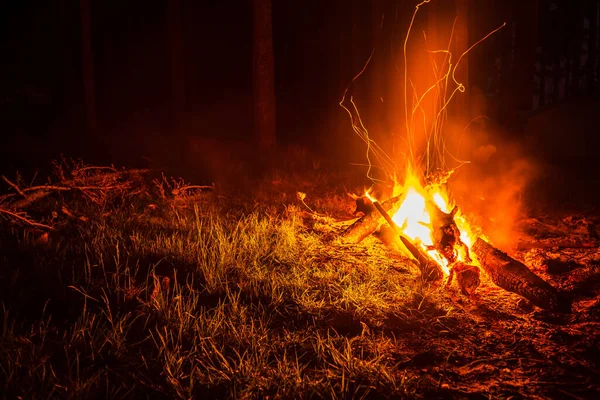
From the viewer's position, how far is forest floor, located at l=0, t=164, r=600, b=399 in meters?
2.53

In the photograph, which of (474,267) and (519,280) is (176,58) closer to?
(474,267)

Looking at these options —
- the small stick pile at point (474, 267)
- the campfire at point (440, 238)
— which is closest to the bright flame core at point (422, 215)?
the campfire at point (440, 238)

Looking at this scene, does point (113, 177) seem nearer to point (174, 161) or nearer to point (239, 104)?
point (174, 161)

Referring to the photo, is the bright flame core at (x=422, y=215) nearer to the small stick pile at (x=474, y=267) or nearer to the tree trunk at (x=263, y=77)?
the small stick pile at (x=474, y=267)

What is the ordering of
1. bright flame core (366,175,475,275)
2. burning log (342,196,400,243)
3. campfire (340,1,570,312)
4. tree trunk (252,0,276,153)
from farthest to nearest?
tree trunk (252,0,276,153) < burning log (342,196,400,243) < bright flame core (366,175,475,275) < campfire (340,1,570,312)

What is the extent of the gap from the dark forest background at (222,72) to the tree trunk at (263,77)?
752 mm

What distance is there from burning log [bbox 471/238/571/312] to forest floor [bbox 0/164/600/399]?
0.11m

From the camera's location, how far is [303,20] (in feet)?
39.0

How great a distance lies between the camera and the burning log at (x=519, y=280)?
339 centimetres

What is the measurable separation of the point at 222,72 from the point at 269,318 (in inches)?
437

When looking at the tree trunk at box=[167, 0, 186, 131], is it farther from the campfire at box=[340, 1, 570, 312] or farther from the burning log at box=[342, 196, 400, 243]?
the burning log at box=[342, 196, 400, 243]

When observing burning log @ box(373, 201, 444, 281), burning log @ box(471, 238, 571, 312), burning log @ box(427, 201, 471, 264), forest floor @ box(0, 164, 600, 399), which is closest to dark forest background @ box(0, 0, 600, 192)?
forest floor @ box(0, 164, 600, 399)

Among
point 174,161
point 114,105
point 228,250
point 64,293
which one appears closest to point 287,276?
point 228,250

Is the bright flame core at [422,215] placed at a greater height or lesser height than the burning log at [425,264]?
greater
